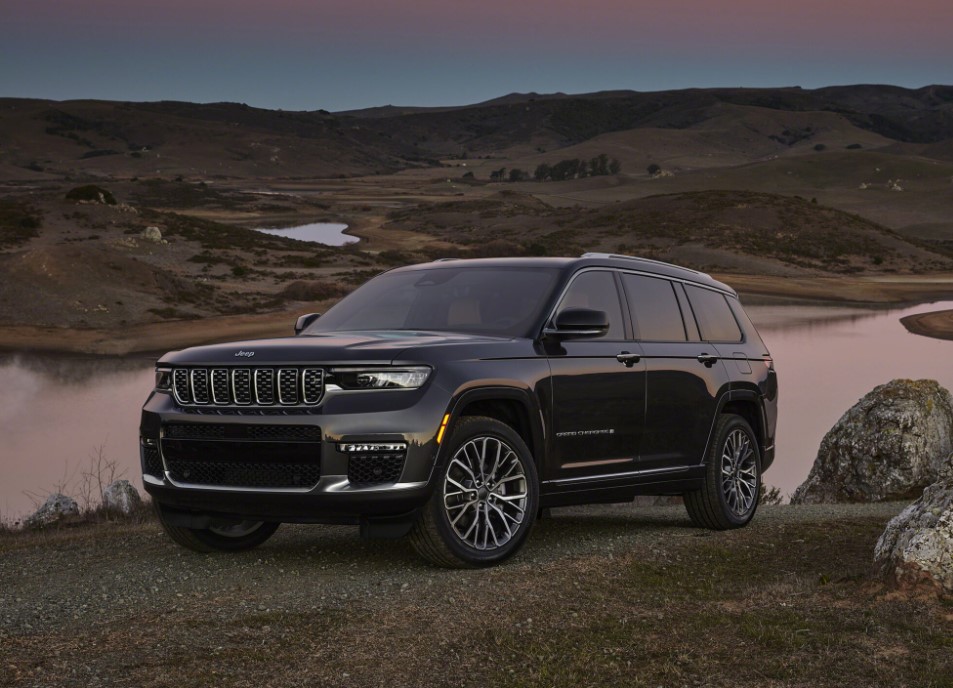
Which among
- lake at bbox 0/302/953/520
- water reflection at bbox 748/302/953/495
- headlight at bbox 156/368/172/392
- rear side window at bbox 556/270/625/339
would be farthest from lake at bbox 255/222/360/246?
headlight at bbox 156/368/172/392

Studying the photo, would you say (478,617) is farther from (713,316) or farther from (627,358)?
(713,316)

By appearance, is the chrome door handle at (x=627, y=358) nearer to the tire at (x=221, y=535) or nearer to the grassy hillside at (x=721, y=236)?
the tire at (x=221, y=535)

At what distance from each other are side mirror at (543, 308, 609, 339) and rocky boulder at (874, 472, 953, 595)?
7.02ft

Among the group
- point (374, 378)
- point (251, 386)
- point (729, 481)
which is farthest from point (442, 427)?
point (729, 481)

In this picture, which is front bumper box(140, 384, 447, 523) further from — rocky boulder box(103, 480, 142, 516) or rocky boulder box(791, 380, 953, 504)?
rocky boulder box(791, 380, 953, 504)

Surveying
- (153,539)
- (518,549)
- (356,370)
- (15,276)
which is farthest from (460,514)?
(15,276)

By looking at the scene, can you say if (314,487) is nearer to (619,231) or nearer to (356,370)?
(356,370)

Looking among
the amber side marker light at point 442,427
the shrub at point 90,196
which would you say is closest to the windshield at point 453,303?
the amber side marker light at point 442,427

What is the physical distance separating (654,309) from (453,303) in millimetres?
1659

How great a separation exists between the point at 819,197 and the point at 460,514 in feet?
435

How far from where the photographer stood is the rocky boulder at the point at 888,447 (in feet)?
54.4

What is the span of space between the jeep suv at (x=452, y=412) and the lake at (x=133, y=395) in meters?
9.72

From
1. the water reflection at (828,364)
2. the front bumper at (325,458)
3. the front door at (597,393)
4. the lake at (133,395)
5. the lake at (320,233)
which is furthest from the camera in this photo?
the lake at (320,233)

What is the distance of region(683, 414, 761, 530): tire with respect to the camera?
33.2ft
